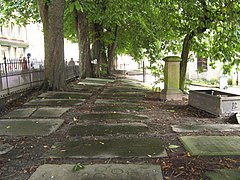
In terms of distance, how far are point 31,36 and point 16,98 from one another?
48051 millimetres

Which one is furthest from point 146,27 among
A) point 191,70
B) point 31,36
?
point 31,36

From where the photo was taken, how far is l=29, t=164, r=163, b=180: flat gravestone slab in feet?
9.07

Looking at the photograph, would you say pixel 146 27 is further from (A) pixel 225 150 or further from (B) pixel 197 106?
(A) pixel 225 150

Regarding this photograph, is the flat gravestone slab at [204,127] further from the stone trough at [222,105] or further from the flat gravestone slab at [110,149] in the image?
the flat gravestone slab at [110,149]

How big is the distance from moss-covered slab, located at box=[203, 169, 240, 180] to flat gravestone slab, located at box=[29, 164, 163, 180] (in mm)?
546

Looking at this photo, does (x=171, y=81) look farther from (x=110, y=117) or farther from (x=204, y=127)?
(x=204, y=127)

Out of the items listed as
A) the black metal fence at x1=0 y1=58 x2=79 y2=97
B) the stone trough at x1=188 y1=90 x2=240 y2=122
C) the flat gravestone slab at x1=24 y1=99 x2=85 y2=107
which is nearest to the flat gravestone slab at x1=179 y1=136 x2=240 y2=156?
the stone trough at x1=188 y1=90 x2=240 y2=122

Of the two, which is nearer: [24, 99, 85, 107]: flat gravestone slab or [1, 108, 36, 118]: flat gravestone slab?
[1, 108, 36, 118]: flat gravestone slab

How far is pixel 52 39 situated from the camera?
905 cm

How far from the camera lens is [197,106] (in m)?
6.55

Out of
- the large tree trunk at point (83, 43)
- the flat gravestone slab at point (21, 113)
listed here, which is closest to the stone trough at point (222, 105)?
the flat gravestone slab at point (21, 113)

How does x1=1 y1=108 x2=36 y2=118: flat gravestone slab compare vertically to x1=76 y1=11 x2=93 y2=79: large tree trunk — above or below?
below

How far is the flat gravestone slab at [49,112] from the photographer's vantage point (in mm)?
5649

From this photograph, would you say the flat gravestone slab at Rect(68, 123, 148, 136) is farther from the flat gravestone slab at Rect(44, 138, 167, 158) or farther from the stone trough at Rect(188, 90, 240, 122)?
the stone trough at Rect(188, 90, 240, 122)
